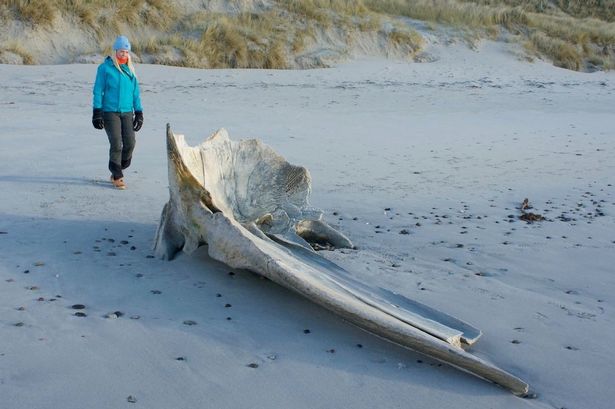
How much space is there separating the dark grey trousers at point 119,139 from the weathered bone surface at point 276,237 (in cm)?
198

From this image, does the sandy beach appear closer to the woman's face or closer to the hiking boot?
the hiking boot

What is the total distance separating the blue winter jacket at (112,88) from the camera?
7281 mm

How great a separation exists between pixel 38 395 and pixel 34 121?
Result: 26.8 ft

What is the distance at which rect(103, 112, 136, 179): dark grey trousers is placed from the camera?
24.0 ft

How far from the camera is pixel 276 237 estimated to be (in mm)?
5020

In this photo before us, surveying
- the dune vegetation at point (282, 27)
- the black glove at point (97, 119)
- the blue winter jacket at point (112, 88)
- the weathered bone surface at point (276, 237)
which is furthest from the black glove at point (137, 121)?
the dune vegetation at point (282, 27)

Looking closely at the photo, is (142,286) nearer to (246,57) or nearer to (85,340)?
(85,340)

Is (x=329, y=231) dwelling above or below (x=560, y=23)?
below

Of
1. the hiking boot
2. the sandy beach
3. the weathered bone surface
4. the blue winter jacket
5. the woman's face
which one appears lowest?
the hiking boot

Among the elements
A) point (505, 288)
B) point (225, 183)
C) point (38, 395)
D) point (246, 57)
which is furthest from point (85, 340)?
point (246, 57)

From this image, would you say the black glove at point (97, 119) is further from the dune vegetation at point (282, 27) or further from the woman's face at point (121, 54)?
the dune vegetation at point (282, 27)

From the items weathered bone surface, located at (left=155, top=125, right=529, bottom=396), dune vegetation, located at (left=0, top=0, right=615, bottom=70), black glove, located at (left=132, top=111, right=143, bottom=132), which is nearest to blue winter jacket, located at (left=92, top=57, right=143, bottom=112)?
black glove, located at (left=132, top=111, right=143, bottom=132)

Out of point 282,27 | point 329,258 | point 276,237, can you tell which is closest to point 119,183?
point 276,237

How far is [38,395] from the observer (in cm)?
319
